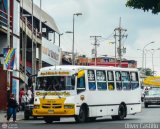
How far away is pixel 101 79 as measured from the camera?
109ft

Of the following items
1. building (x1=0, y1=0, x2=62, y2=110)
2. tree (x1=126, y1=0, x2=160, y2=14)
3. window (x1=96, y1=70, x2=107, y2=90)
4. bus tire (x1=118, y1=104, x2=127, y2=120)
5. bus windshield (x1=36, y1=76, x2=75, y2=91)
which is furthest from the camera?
building (x1=0, y1=0, x2=62, y2=110)

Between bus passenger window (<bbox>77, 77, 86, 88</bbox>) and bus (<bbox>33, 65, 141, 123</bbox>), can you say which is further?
bus passenger window (<bbox>77, 77, 86, 88</bbox>)

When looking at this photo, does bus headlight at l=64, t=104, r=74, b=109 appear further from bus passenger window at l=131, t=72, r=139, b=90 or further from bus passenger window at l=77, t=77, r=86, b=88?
bus passenger window at l=131, t=72, r=139, b=90

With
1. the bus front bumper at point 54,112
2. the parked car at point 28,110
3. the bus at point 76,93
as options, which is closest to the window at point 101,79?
the bus at point 76,93

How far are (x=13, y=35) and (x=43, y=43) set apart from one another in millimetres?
21464

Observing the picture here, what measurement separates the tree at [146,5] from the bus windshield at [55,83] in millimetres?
9102

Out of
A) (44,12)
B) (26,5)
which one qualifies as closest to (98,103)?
(26,5)

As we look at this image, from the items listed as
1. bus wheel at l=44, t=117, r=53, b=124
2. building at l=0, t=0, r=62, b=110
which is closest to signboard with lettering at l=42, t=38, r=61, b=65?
building at l=0, t=0, r=62, b=110

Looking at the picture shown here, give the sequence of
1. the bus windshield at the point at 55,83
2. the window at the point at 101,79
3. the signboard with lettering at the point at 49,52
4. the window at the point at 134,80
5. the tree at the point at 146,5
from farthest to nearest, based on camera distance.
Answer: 1. the signboard with lettering at the point at 49,52
2. the window at the point at 134,80
3. the window at the point at 101,79
4. the bus windshield at the point at 55,83
5. the tree at the point at 146,5

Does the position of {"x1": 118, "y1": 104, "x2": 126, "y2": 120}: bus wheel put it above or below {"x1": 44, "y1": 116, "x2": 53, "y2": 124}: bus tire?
above

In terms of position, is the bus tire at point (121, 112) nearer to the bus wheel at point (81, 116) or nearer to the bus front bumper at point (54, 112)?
the bus wheel at point (81, 116)

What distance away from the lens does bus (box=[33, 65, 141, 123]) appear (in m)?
30.8

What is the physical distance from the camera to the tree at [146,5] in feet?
71.9

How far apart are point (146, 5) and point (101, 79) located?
456 inches
